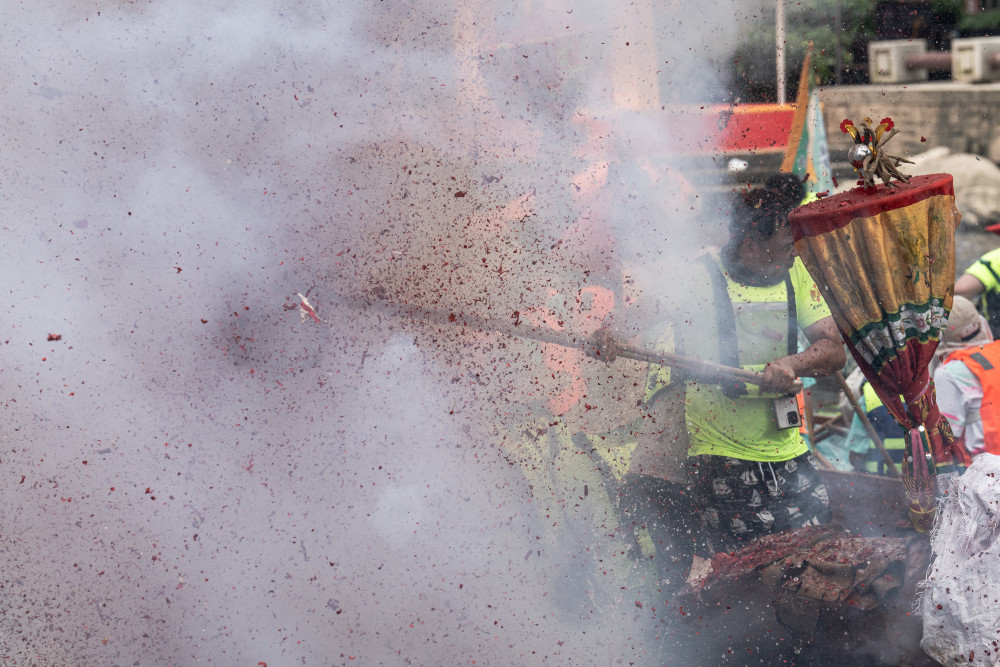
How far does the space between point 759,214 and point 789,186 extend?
0.65ft

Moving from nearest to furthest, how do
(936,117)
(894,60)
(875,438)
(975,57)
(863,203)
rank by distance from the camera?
(863,203), (875,438), (894,60), (975,57), (936,117)

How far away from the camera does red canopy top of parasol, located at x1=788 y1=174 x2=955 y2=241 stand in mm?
2482

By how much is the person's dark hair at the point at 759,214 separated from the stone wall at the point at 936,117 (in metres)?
2.85

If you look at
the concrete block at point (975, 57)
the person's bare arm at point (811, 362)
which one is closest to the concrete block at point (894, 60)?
the concrete block at point (975, 57)

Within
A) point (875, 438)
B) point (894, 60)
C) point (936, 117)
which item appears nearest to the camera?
point (875, 438)

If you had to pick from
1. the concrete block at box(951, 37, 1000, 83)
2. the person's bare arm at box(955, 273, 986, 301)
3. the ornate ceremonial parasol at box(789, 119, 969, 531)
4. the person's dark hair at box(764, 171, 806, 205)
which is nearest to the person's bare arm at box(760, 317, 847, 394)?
the ornate ceremonial parasol at box(789, 119, 969, 531)

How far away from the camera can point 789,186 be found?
3.19 m

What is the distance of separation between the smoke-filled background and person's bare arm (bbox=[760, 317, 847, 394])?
24.9 inches

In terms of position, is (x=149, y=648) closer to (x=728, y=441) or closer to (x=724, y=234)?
(x=728, y=441)

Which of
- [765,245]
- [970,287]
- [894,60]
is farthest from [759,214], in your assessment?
[894,60]

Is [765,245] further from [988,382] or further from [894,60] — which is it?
[894,60]

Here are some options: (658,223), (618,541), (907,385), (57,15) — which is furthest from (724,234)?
(57,15)

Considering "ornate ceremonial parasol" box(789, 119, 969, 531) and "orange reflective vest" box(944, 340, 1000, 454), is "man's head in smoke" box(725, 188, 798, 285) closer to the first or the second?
"ornate ceremonial parasol" box(789, 119, 969, 531)

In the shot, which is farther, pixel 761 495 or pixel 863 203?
pixel 761 495
